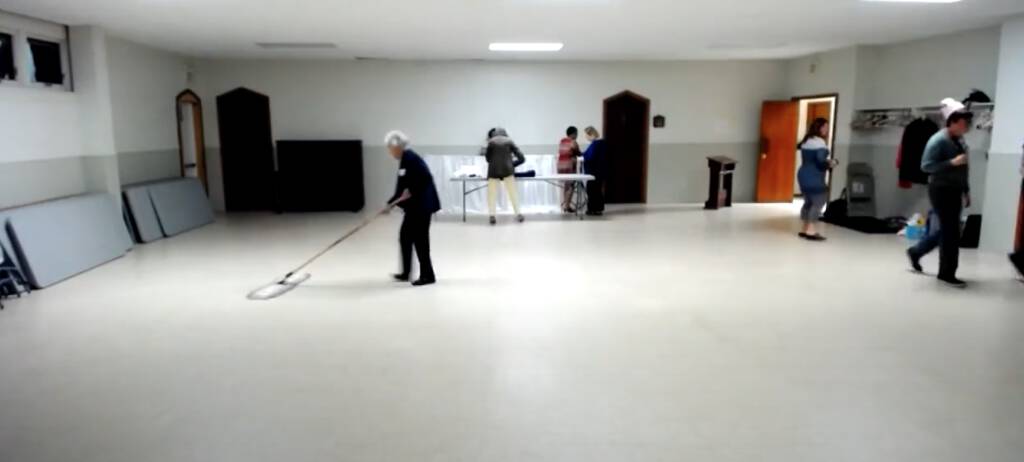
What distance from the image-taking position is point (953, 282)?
563cm

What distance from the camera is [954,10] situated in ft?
21.0

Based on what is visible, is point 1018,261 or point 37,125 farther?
point 37,125

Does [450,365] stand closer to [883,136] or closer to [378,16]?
[378,16]

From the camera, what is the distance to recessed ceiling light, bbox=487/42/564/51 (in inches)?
355

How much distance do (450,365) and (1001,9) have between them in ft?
20.8

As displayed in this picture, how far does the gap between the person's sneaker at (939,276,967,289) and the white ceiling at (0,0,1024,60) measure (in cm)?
252

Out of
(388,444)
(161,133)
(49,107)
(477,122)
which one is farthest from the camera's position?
(477,122)

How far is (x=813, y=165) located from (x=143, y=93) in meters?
8.39

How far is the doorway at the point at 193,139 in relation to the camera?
10511mm

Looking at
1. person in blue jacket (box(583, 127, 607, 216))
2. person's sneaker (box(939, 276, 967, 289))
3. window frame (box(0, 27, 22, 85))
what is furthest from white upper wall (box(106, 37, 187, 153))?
person's sneaker (box(939, 276, 967, 289))

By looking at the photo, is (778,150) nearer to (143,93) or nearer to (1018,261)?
(1018,261)

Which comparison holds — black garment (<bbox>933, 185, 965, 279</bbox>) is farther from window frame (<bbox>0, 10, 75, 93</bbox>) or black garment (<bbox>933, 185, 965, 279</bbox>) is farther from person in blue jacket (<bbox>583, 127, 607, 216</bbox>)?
window frame (<bbox>0, 10, 75, 93</bbox>)

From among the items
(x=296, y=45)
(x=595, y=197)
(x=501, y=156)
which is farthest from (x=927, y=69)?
(x=296, y=45)

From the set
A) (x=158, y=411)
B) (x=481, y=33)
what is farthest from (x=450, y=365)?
(x=481, y=33)
